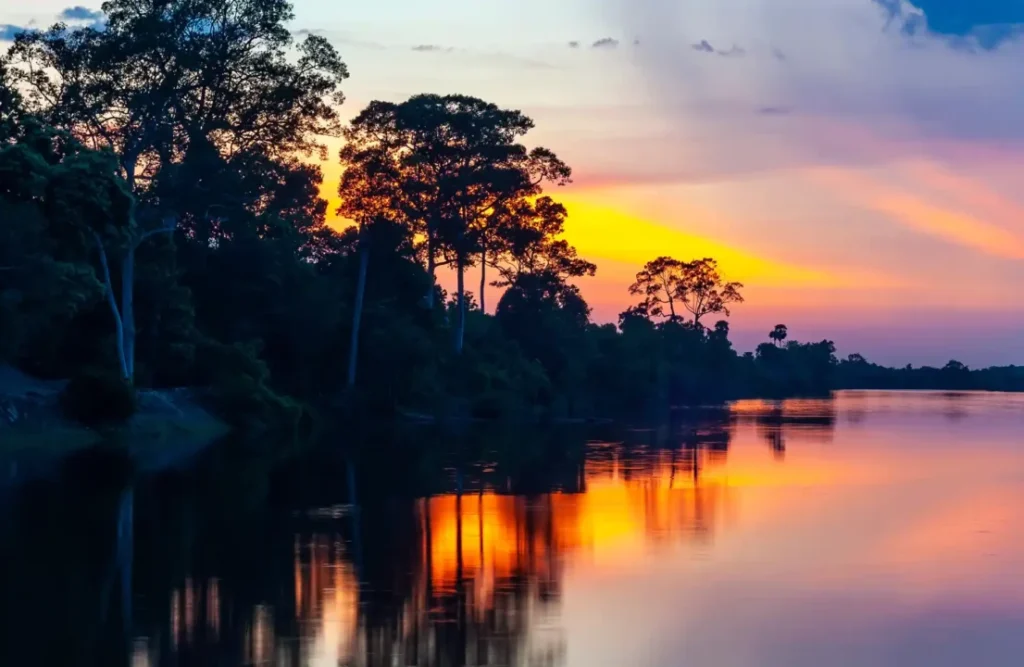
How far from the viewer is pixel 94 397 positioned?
130ft

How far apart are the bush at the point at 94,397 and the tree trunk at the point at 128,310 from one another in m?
3.98

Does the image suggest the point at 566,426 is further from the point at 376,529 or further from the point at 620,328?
the point at 620,328

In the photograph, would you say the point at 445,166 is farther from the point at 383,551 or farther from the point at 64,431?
the point at 383,551

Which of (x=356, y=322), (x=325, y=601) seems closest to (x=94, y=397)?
(x=356, y=322)

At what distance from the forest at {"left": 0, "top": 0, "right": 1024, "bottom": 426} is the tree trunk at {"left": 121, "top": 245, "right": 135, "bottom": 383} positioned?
9 centimetres

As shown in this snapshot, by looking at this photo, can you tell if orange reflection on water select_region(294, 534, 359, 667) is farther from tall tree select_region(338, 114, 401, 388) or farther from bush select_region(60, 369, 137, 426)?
tall tree select_region(338, 114, 401, 388)

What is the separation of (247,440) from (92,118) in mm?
13754

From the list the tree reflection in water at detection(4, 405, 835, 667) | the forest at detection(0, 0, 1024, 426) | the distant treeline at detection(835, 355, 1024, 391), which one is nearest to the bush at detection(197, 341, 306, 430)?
the forest at detection(0, 0, 1024, 426)

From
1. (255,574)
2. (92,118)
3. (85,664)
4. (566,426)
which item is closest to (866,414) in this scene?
(566,426)

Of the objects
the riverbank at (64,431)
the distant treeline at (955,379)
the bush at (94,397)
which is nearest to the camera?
the riverbank at (64,431)

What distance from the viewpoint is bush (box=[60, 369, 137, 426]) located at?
39.3m

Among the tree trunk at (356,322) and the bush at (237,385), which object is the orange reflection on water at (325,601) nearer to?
the bush at (237,385)

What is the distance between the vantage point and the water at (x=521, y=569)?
39.8 feet

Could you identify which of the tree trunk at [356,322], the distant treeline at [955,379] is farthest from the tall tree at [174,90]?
the distant treeline at [955,379]
